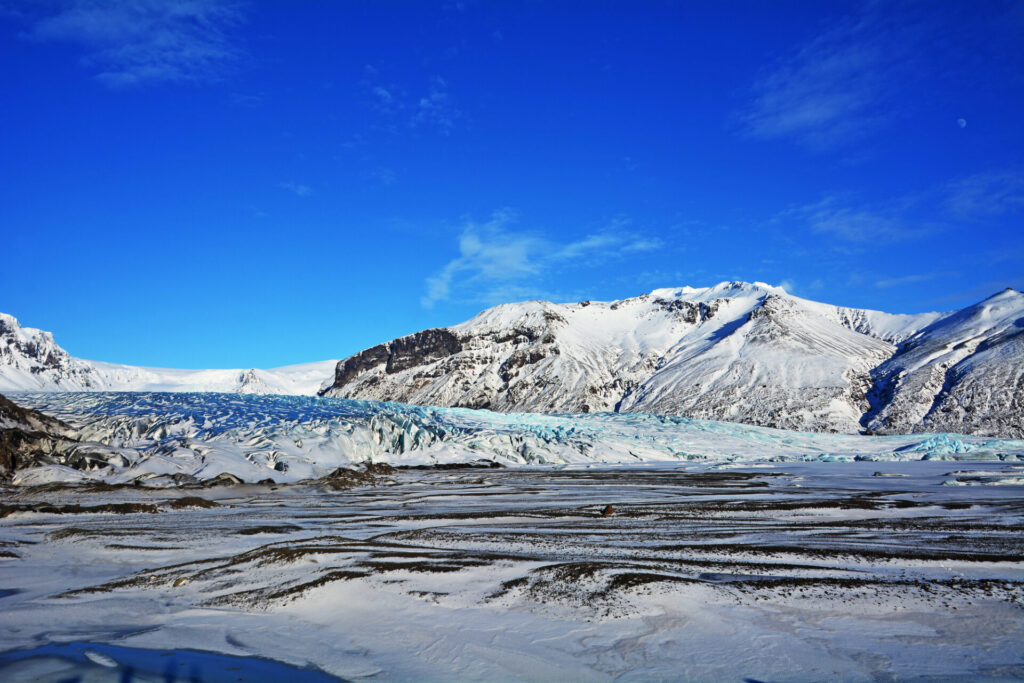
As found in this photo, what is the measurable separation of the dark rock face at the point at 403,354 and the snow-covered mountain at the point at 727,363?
34 centimetres

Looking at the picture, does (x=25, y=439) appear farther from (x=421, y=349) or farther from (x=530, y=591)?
(x=421, y=349)

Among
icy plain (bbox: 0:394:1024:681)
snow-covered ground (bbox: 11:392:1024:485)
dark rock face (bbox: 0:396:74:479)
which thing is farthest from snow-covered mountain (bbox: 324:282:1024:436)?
dark rock face (bbox: 0:396:74:479)

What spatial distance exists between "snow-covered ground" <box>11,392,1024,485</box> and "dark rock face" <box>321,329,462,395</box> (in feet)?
337

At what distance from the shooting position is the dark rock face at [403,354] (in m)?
154

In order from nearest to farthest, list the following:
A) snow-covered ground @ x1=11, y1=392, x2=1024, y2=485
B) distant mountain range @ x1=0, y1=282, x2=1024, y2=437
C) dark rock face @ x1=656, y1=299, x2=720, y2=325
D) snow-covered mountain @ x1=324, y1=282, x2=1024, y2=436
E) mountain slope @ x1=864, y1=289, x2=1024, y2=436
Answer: snow-covered ground @ x1=11, y1=392, x2=1024, y2=485 → mountain slope @ x1=864, y1=289, x2=1024, y2=436 → snow-covered mountain @ x1=324, y1=282, x2=1024, y2=436 → distant mountain range @ x1=0, y1=282, x2=1024, y2=437 → dark rock face @ x1=656, y1=299, x2=720, y2=325

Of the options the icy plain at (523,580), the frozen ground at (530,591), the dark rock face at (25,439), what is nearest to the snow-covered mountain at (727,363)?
the icy plain at (523,580)

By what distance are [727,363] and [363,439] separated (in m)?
93.7

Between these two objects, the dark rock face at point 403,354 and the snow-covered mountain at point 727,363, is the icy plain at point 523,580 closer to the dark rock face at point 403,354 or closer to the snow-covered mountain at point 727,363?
the snow-covered mountain at point 727,363

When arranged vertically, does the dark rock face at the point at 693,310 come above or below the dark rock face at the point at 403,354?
above

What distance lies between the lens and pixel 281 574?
387 inches

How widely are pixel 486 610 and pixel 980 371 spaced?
332 ft

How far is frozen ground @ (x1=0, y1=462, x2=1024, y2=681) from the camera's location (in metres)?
6.72

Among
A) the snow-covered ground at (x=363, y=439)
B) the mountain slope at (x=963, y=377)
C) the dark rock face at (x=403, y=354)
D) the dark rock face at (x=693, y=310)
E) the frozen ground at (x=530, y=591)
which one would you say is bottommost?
the frozen ground at (x=530, y=591)

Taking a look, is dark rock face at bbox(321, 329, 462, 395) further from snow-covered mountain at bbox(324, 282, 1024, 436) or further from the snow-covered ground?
the snow-covered ground
